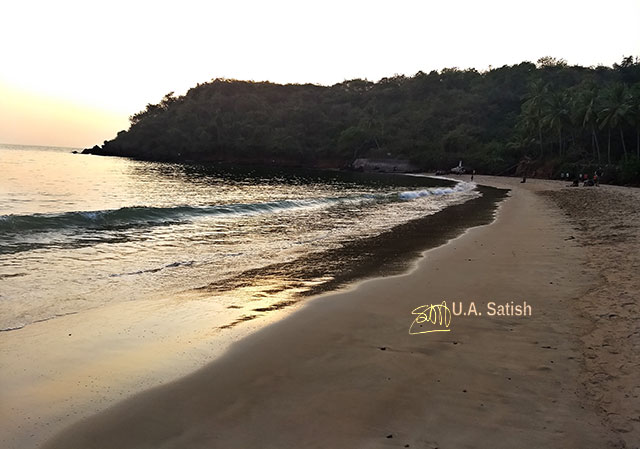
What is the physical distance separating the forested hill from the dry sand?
6185 centimetres

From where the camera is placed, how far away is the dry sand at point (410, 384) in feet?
11.2

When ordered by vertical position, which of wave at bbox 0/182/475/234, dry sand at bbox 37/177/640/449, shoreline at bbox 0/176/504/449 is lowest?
shoreline at bbox 0/176/504/449

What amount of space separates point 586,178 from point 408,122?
69575 mm

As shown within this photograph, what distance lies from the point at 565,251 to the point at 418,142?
9295 cm

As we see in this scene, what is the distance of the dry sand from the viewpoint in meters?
3.41

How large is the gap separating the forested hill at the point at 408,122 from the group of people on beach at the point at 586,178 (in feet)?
7.28

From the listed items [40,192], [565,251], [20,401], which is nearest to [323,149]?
[40,192]

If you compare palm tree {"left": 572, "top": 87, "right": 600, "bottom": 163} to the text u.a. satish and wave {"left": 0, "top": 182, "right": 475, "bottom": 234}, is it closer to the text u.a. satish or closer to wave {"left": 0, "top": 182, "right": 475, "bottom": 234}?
wave {"left": 0, "top": 182, "right": 475, "bottom": 234}

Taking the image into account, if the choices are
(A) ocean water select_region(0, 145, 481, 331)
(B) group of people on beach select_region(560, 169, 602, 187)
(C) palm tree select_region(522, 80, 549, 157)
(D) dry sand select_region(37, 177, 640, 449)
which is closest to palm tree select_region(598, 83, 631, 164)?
(B) group of people on beach select_region(560, 169, 602, 187)

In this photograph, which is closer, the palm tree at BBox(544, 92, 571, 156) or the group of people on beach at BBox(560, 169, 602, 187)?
the group of people on beach at BBox(560, 169, 602, 187)

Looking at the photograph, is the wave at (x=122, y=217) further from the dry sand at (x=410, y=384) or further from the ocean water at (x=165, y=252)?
the dry sand at (x=410, y=384)

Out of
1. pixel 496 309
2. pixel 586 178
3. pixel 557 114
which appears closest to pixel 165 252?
pixel 496 309

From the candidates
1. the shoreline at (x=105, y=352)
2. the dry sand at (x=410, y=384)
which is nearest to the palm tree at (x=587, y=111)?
the dry sand at (x=410, y=384)

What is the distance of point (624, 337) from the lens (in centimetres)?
506
